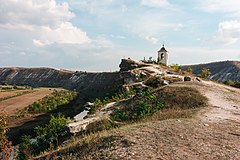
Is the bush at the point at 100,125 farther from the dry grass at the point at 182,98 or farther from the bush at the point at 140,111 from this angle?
the dry grass at the point at 182,98

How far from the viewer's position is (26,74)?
175375mm

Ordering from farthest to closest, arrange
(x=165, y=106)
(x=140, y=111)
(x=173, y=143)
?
(x=165, y=106)
(x=140, y=111)
(x=173, y=143)

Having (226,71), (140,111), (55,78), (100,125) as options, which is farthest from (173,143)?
(55,78)

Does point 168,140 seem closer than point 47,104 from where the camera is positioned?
Yes

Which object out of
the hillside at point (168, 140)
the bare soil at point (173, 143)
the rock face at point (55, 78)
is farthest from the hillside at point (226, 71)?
the bare soil at point (173, 143)

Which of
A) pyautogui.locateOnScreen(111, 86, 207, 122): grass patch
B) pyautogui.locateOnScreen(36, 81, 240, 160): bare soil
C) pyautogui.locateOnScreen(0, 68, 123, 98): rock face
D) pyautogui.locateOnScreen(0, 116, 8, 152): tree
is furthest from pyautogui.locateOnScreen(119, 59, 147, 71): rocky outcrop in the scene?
pyautogui.locateOnScreen(36, 81, 240, 160): bare soil

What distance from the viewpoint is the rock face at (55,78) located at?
11276 centimetres

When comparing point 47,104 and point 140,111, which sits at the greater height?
point 140,111

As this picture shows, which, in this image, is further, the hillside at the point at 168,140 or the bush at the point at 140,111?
the bush at the point at 140,111

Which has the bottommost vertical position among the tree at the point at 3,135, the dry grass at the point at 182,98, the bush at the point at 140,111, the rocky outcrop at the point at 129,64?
the tree at the point at 3,135

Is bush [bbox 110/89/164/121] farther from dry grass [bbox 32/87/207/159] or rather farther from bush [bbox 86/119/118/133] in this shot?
bush [bbox 86/119/118/133]

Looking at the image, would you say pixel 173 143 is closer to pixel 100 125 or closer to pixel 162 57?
pixel 100 125

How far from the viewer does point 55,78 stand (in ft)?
497

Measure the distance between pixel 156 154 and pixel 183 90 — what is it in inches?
484
